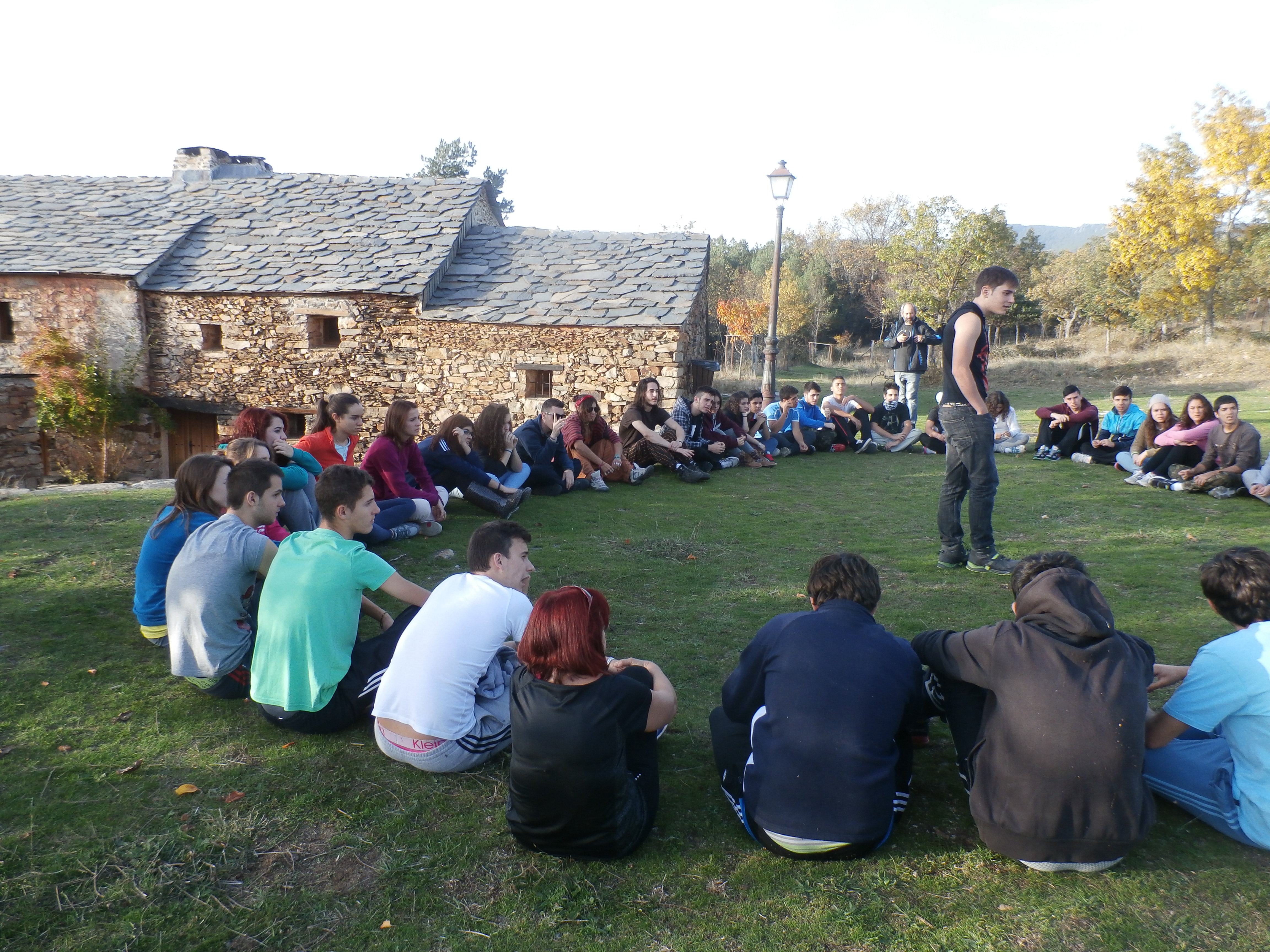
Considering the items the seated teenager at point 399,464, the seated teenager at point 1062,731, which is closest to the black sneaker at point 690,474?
the seated teenager at point 399,464

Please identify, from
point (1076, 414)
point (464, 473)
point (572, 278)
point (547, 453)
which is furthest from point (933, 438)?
point (464, 473)

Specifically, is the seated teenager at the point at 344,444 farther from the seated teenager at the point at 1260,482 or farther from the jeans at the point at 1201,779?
the seated teenager at the point at 1260,482

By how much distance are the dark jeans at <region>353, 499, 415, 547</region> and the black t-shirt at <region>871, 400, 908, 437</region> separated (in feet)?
27.8

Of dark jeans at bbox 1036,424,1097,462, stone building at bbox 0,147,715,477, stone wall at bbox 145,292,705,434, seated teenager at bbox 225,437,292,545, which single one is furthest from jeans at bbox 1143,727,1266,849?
stone wall at bbox 145,292,705,434

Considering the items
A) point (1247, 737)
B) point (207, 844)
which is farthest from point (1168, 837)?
point (207, 844)

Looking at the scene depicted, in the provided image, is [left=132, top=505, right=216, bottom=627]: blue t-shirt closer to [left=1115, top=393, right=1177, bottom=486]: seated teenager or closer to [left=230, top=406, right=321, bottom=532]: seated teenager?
[left=230, top=406, right=321, bottom=532]: seated teenager

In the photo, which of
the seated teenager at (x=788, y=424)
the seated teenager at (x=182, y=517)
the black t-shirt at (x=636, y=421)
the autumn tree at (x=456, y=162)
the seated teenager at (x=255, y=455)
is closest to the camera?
the seated teenager at (x=182, y=517)

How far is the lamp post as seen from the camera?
14039 mm

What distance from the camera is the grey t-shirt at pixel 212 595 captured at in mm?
3742

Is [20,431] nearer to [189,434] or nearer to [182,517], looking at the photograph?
[189,434]

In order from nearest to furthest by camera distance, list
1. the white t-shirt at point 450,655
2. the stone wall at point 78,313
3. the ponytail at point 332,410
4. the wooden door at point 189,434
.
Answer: the white t-shirt at point 450,655 < the ponytail at point 332,410 < the stone wall at point 78,313 < the wooden door at point 189,434

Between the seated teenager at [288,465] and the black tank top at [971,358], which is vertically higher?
the black tank top at [971,358]

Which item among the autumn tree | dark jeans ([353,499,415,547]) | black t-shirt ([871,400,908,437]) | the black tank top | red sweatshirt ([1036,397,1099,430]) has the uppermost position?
the autumn tree

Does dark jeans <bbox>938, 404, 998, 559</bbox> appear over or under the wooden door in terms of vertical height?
over
